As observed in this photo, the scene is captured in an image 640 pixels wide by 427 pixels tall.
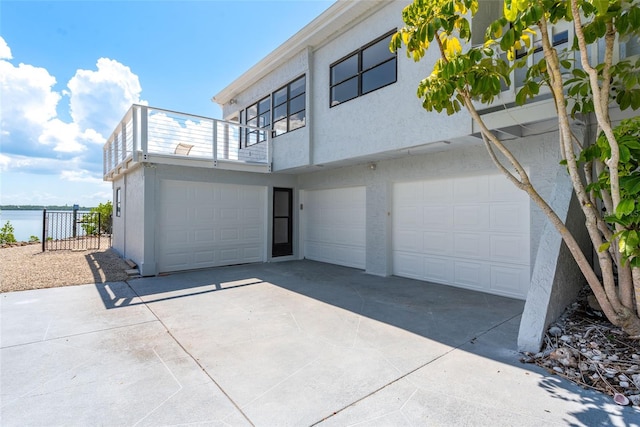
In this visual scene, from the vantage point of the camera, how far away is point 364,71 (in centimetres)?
803

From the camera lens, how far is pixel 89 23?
29.4 ft

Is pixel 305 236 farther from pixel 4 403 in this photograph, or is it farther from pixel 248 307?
pixel 4 403

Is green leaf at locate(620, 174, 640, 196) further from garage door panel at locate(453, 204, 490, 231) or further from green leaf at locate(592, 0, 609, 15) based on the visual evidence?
garage door panel at locate(453, 204, 490, 231)

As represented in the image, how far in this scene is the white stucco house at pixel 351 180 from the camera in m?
5.94

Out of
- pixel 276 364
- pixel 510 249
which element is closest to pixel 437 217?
pixel 510 249

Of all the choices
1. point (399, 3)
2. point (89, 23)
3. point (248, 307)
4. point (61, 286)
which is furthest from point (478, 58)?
point (89, 23)

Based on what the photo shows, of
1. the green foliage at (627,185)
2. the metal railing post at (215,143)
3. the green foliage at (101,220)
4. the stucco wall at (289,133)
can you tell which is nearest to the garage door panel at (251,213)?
the stucco wall at (289,133)

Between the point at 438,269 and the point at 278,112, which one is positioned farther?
the point at 278,112

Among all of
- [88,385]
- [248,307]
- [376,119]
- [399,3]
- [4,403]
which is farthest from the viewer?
[376,119]

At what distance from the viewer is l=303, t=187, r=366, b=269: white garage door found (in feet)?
32.5

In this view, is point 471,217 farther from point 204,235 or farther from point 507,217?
point 204,235

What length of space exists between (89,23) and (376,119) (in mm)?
8757

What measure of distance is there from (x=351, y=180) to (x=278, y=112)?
3878mm

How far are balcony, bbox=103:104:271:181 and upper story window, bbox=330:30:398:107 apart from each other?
343 centimetres
